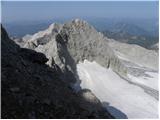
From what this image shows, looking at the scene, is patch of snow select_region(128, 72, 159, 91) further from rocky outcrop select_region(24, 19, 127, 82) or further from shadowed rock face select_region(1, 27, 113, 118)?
shadowed rock face select_region(1, 27, 113, 118)

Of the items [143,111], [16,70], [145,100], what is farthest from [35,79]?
[145,100]

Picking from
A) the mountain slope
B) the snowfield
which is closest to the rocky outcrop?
the mountain slope

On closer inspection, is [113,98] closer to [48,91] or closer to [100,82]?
[100,82]

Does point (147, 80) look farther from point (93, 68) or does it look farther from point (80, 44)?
point (80, 44)

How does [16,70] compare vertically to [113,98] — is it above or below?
above

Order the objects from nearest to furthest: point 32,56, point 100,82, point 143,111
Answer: point 32,56
point 143,111
point 100,82

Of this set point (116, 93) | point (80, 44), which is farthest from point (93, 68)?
point (116, 93)

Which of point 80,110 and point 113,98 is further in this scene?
point 113,98
